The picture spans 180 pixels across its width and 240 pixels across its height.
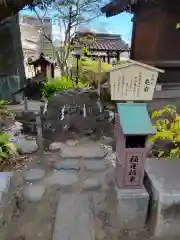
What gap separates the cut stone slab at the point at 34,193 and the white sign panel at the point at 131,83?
5.59 feet

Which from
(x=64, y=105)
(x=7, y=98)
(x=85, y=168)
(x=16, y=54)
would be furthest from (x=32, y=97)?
(x=85, y=168)

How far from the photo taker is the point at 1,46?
9164 mm

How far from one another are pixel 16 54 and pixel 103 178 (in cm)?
860

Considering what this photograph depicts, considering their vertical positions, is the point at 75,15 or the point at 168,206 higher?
the point at 75,15

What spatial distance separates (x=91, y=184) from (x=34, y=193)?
85 cm

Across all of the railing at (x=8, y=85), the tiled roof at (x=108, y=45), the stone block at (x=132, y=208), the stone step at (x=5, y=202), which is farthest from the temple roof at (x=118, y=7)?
the tiled roof at (x=108, y=45)

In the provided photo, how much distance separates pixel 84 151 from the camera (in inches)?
175

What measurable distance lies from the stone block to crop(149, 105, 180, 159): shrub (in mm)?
933

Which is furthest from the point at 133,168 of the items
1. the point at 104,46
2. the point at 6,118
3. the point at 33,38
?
the point at 33,38

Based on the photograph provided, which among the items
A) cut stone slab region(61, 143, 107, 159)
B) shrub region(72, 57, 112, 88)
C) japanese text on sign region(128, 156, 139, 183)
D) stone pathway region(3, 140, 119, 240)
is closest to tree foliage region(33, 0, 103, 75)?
shrub region(72, 57, 112, 88)

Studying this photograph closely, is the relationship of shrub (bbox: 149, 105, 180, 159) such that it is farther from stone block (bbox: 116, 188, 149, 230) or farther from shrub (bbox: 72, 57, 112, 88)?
shrub (bbox: 72, 57, 112, 88)

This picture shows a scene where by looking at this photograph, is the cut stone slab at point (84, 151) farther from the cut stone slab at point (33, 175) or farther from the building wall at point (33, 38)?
the building wall at point (33, 38)

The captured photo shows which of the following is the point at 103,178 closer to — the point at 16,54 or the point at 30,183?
the point at 30,183

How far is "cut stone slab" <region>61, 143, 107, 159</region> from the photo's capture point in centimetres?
425
